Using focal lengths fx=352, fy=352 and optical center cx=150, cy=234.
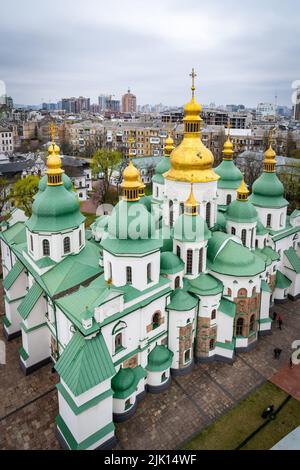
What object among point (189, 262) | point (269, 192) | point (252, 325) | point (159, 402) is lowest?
point (159, 402)

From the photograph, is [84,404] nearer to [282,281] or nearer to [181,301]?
[181,301]

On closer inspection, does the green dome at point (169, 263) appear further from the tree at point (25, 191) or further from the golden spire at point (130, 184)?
the tree at point (25, 191)

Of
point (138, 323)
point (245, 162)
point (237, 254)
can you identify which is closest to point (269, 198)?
point (237, 254)

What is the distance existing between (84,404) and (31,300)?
6638mm

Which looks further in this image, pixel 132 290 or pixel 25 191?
pixel 25 191

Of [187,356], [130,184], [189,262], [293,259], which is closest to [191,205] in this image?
[189,262]

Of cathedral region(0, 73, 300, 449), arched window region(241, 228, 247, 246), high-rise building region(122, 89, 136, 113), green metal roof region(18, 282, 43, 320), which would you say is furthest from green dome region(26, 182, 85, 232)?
high-rise building region(122, 89, 136, 113)

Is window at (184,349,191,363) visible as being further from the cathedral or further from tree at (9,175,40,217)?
tree at (9,175,40,217)

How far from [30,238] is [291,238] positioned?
731 inches

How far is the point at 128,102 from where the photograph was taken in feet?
618

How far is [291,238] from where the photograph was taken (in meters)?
26.4

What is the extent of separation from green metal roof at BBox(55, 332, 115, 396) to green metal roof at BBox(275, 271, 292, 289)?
15.2 metres

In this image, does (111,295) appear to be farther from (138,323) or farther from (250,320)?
(250,320)

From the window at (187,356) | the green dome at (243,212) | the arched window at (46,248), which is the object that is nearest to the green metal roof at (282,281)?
the green dome at (243,212)
